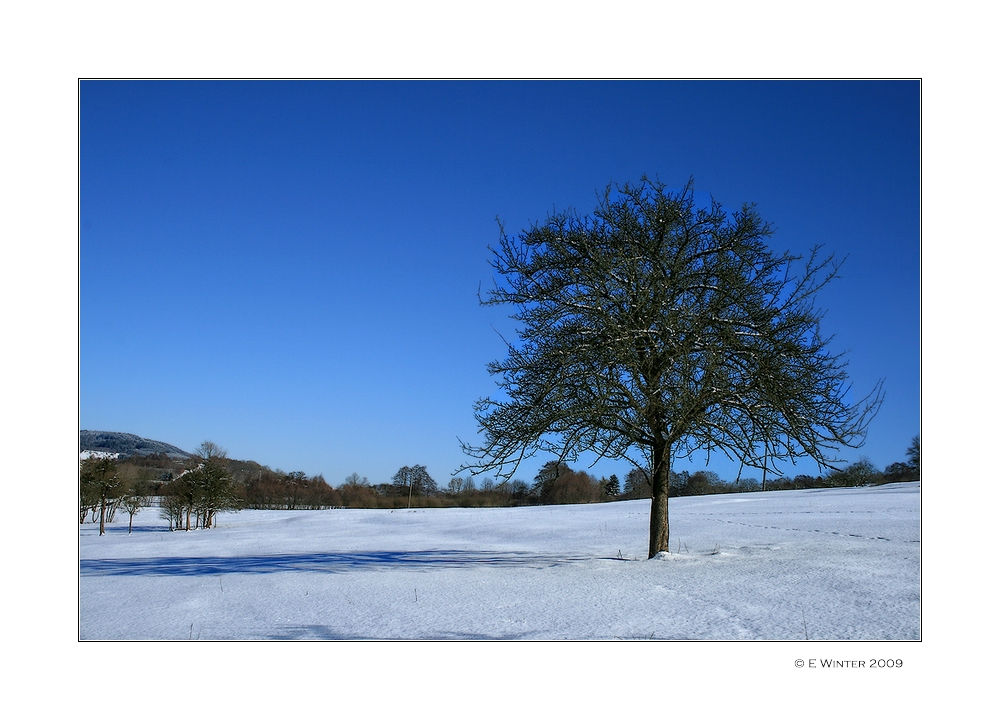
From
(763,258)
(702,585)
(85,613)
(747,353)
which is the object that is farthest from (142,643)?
(763,258)

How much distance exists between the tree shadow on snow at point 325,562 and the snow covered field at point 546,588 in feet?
0.20

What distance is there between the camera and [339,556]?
51.3 ft

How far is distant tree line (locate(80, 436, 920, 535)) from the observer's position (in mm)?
30753

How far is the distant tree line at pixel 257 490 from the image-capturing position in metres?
30.8

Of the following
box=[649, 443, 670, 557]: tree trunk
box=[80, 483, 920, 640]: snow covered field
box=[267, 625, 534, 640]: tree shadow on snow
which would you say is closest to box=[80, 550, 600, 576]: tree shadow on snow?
box=[80, 483, 920, 640]: snow covered field

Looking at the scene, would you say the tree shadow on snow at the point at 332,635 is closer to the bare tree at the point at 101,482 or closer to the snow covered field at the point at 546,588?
the snow covered field at the point at 546,588

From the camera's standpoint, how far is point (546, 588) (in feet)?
29.8

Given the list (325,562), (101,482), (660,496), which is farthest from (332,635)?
(101,482)

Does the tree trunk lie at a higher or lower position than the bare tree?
higher

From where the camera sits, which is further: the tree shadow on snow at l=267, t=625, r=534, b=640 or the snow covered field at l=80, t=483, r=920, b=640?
the snow covered field at l=80, t=483, r=920, b=640

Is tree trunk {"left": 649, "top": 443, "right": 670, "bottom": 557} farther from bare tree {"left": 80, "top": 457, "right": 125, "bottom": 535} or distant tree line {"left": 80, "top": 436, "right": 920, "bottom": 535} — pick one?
bare tree {"left": 80, "top": 457, "right": 125, "bottom": 535}

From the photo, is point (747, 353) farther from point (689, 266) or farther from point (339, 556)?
point (339, 556)

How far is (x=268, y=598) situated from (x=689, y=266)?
9.07 metres

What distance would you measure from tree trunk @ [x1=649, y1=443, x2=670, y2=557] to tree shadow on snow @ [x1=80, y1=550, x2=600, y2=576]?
54.4 inches
